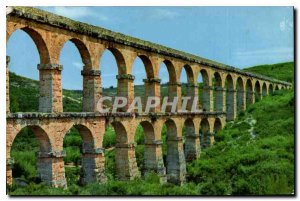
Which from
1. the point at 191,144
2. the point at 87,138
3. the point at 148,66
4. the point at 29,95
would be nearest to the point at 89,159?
the point at 87,138

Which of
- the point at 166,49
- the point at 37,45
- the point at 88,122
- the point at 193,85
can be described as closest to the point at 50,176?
the point at 88,122

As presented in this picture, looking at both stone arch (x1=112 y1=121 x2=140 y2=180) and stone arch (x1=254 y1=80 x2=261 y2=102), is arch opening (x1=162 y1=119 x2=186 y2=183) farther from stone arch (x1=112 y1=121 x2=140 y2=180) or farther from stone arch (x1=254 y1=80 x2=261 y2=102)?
stone arch (x1=254 y1=80 x2=261 y2=102)

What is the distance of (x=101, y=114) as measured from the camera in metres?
17.0

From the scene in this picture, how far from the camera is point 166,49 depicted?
2233 cm

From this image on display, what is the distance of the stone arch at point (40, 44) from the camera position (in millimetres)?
14391

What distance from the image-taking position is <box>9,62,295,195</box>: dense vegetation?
523 inches

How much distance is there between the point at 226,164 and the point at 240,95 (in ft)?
43.8

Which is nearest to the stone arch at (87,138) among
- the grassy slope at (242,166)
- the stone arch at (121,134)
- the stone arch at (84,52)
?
the grassy slope at (242,166)

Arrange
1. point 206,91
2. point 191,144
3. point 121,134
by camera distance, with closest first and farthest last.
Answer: point 121,134 → point 191,144 → point 206,91

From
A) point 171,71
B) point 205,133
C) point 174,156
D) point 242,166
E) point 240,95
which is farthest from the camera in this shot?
point 240,95

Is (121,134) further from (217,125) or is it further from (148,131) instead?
(217,125)

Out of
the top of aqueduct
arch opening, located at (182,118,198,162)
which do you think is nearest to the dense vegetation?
arch opening, located at (182,118,198,162)

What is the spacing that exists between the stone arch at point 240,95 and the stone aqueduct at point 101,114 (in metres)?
2.87

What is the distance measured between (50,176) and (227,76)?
59.7 ft
